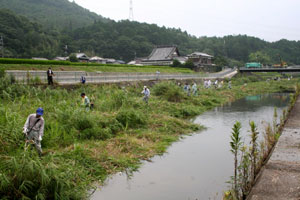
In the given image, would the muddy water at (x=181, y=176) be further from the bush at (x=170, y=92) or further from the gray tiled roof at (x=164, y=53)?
the gray tiled roof at (x=164, y=53)

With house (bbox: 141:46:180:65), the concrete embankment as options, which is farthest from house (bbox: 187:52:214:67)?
the concrete embankment

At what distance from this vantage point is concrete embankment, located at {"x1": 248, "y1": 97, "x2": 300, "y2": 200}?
17.9 feet

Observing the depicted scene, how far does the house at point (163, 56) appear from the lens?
67.7 metres

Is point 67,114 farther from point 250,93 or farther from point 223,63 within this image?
point 223,63

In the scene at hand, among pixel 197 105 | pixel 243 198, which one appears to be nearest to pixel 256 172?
pixel 243 198

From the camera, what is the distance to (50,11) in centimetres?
13938

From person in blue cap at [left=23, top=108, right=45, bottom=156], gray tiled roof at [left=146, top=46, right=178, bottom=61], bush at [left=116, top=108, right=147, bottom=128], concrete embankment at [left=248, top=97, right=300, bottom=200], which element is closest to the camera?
concrete embankment at [left=248, top=97, right=300, bottom=200]

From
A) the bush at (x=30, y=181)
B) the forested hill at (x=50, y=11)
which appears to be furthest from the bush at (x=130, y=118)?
the forested hill at (x=50, y=11)

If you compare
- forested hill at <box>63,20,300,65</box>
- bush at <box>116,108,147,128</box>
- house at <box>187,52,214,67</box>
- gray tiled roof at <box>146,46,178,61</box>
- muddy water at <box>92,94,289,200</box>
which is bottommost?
muddy water at <box>92,94,289,200</box>

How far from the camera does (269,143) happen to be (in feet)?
29.0

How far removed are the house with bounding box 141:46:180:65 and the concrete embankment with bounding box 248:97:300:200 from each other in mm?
58994

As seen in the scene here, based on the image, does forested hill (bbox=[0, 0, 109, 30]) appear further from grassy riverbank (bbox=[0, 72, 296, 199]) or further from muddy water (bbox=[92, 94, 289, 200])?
muddy water (bbox=[92, 94, 289, 200])

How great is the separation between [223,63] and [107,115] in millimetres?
62773

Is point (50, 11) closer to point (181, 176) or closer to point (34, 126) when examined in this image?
point (34, 126)
